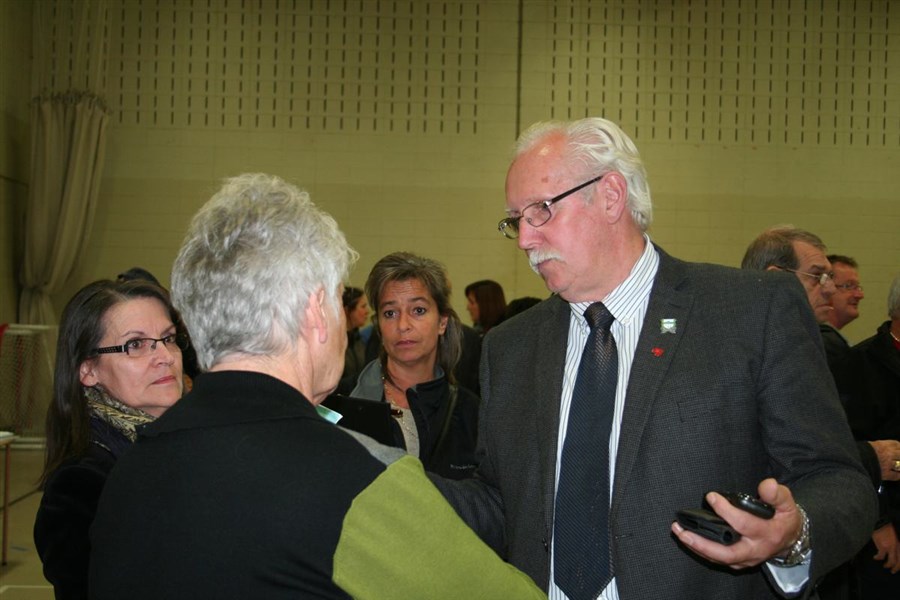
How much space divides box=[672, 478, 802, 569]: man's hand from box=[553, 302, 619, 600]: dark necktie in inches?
14.0

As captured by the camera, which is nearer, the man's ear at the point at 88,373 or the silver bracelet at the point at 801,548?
the silver bracelet at the point at 801,548

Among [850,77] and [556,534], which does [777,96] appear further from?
[556,534]

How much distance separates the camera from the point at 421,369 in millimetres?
3361

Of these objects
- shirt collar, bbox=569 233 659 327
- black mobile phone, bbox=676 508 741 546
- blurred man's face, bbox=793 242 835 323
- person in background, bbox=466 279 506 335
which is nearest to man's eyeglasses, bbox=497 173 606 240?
shirt collar, bbox=569 233 659 327

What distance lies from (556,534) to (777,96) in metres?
9.90

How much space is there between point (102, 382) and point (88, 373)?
4 centimetres

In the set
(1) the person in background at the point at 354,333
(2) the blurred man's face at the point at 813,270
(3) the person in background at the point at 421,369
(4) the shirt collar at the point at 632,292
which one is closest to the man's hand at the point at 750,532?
Result: (4) the shirt collar at the point at 632,292

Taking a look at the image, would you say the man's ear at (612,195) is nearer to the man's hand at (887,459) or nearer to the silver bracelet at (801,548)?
the silver bracelet at (801,548)

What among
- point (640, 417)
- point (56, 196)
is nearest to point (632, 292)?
point (640, 417)

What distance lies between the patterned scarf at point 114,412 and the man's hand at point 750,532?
4.76ft

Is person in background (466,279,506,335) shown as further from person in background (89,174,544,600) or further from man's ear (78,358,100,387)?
person in background (89,174,544,600)

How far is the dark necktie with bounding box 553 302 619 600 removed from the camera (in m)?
1.74

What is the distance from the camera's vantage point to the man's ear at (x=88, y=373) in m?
2.27

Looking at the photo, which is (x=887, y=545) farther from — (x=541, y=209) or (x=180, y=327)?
(x=180, y=327)
